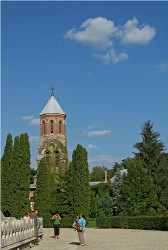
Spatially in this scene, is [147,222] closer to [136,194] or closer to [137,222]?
[137,222]

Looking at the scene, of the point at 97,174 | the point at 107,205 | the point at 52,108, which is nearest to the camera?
the point at 107,205

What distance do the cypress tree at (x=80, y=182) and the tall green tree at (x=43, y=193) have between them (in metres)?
4.87

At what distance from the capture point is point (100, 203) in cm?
4238

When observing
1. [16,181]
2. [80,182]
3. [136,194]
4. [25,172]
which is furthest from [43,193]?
[136,194]

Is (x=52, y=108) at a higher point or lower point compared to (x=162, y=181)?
higher

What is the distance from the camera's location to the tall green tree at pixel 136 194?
1350 inches

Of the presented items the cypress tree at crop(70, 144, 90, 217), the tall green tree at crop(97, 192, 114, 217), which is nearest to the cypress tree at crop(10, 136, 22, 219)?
the cypress tree at crop(70, 144, 90, 217)

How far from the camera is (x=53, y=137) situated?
53.8 metres

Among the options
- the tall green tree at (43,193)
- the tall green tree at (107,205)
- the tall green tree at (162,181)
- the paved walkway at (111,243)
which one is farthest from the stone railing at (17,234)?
the tall green tree at (162,181)

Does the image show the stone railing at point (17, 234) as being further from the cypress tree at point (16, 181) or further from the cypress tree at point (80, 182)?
the cypress tree at point (16, 181)

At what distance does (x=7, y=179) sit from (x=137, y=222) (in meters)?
15.2

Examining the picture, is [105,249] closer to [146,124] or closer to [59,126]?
[146,124]

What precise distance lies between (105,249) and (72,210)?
20.4 metres

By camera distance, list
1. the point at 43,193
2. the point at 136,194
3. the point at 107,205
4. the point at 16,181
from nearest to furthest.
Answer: the point at 136,194 < the point at 16,181 < the point at 43,193 < the point at 107,205
